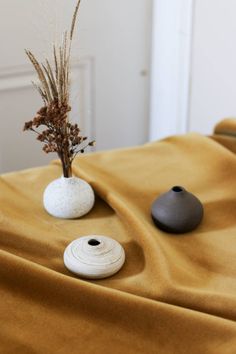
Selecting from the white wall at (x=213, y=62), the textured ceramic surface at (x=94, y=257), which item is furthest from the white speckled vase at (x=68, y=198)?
the white wall at (x=213, y=62)

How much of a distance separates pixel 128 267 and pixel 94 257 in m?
0.08

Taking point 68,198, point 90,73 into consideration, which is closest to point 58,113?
point 68,198

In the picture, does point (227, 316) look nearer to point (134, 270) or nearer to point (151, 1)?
point (134, 270)

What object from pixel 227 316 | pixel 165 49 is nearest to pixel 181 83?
pixel 165 49

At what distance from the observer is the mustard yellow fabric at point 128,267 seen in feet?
3.34

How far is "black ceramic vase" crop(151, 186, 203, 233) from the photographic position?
4.33ft

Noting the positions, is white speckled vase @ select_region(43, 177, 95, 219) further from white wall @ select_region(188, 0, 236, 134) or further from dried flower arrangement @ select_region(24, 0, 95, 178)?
white wall @ select_region(188, 0, 236, 134)

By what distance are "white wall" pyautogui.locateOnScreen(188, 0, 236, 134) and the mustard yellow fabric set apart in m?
0.71

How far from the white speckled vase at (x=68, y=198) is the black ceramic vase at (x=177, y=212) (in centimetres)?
16

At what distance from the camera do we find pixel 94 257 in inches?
46.9

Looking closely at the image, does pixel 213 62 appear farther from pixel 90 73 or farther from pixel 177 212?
pixel 177 212

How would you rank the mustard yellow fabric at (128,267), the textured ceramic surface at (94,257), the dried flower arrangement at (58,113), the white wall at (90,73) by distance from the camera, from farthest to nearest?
the white wall at (90,73) → the dried flower arrangement at (58,113) → the textured ceramic surface at (94,257) → the mustard yellow fabric at (128,267)

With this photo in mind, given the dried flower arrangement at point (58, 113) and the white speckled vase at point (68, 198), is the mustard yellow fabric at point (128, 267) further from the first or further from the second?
the dried flower arrangement at point (58, 113)

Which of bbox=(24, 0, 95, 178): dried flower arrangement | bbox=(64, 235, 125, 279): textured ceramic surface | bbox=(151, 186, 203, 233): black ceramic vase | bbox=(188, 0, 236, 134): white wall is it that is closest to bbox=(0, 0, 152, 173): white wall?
bbox=(188, 0, 236, 134): white wall
